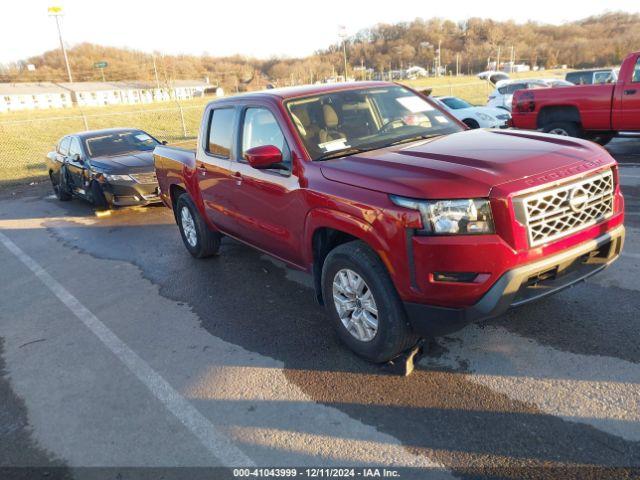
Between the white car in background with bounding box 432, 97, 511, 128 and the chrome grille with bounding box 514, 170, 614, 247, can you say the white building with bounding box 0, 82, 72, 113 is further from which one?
the chrome grille with bounding box 514, 170, 614, 247

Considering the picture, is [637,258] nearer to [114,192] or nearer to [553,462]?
[553,462]

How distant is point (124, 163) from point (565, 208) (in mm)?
8443

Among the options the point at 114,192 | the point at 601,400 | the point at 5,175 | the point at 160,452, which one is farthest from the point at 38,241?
the point at 5,175

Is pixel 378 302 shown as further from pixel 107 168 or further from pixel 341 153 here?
pixel 107 168

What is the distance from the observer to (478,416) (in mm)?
2967

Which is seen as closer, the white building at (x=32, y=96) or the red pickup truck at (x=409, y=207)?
the red pickup truck at (x=409, y=207)

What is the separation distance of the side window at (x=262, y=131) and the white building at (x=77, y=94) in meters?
80.3

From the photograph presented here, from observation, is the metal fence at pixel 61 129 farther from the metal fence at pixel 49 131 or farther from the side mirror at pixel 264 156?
the side mirror at pixel 264 156

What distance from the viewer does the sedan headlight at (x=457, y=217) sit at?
2932mm

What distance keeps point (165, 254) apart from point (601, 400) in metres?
5.43

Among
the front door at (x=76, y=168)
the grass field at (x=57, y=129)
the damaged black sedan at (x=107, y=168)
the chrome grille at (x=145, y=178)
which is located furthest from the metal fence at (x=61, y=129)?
the chrome grille at (x=145, y=178)

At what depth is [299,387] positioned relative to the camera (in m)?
3.42

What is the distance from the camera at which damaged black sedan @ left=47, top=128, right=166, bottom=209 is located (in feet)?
30.4

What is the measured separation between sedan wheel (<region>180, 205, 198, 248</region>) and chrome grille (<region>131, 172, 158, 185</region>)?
10.2ft
